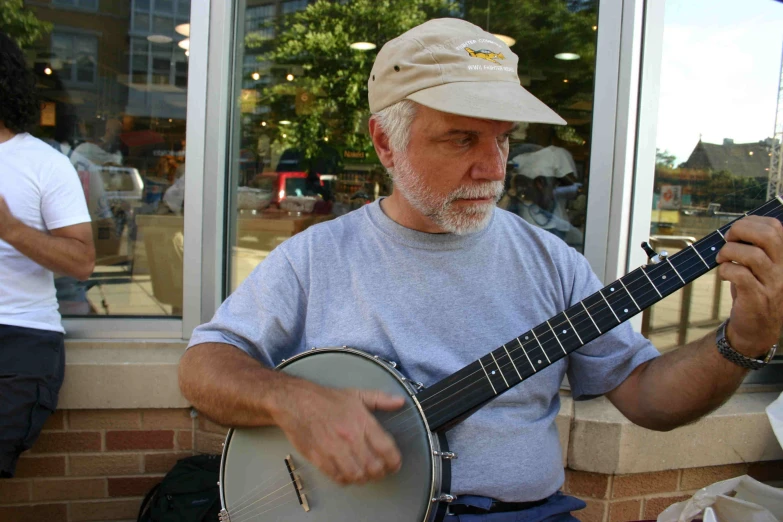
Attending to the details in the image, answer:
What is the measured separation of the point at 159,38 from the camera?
3170 mm

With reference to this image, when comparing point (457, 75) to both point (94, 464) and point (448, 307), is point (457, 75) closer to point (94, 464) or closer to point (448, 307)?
point (448, 307)

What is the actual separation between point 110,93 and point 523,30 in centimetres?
242

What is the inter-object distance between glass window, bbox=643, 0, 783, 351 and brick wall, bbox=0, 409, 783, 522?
0.67m

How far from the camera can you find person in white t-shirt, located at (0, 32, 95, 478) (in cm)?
214

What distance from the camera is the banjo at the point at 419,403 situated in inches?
51.2

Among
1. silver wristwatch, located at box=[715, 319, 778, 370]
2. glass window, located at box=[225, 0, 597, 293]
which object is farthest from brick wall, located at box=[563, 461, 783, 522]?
silver wristwatch, located at box=[715, 319, 778, 370]

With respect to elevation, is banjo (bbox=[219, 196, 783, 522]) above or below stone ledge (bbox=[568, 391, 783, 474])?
above

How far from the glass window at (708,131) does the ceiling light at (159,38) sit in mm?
2154

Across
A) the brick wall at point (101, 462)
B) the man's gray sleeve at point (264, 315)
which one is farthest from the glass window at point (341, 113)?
the man's gray sleeve at point (264, 315)

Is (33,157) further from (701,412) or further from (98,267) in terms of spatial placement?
(701,412)

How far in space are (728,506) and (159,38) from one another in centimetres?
296

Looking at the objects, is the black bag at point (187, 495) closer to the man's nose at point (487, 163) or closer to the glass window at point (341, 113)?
the glass window at point (341, 113)

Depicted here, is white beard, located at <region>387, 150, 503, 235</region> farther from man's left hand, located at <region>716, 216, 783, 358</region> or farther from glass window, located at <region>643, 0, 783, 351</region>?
glass window, located at <region>643, 0, 783, 351</region>

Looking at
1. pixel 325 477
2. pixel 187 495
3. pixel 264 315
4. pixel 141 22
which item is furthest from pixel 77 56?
pixel 325 477
